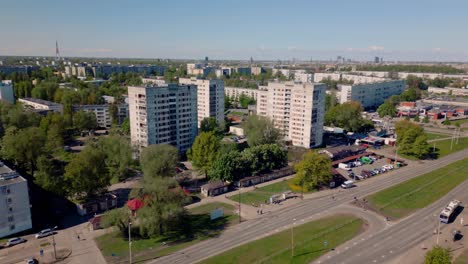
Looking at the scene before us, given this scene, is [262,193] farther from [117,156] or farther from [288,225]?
[117,156]

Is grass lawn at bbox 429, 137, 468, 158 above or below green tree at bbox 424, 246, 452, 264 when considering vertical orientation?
below

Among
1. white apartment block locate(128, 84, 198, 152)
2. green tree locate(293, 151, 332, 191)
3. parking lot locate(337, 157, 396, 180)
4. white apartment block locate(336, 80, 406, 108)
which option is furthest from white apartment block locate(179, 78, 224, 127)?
white apartment block locate(336, 80, 406, 108)

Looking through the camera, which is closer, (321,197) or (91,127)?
(321,197)

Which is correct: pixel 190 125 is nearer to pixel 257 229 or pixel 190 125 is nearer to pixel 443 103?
pixel 257 229

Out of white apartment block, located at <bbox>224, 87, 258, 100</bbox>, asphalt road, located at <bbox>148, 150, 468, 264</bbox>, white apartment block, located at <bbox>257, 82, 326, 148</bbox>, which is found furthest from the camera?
white apartment block, located at <bbox>224, 87, 258, 100</bbox>

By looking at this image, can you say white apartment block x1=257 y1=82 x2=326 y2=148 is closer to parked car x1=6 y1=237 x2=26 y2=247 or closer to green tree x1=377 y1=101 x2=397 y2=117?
green tree x1=377 y1=101 x2=397 y2=117

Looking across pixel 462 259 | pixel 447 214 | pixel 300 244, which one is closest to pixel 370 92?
pixel 447 214

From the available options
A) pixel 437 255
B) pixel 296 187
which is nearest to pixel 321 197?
pixel 296 187
